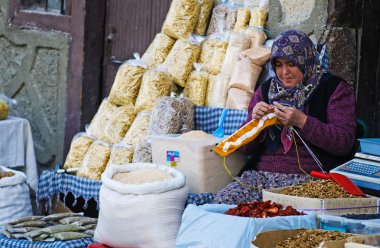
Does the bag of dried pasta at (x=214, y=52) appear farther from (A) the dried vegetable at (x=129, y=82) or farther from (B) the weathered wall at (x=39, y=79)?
(B) the weathered wall at (x=39, y=79)

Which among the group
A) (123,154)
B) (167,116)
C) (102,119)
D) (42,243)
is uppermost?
(167,116)

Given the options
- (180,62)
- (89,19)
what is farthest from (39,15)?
(180,62)

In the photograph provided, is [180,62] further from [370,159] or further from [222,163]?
[370,159]

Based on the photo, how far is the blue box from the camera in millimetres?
5145

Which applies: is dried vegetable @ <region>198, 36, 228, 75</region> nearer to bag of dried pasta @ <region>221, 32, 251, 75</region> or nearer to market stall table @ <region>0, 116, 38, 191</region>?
bag of dried pasta @ <region>221, 32, 251, 75</region>

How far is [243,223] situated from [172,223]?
3.09ft

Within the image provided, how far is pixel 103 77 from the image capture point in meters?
7.91

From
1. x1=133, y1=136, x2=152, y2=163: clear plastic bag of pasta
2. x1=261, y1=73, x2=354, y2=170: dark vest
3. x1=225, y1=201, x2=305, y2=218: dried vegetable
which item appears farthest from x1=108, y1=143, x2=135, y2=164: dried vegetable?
x1=225, y1=201, x2=305, y2=218: dried vegetable

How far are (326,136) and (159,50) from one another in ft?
6.27

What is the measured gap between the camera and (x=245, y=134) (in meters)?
5.59

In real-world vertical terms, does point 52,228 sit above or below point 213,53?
below

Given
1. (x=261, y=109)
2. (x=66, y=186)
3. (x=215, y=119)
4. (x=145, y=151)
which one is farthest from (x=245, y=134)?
(x=66, y=186)

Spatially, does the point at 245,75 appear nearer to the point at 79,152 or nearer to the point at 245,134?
the point at 245,134

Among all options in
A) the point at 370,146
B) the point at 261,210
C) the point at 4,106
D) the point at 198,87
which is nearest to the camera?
the point at 261,210
